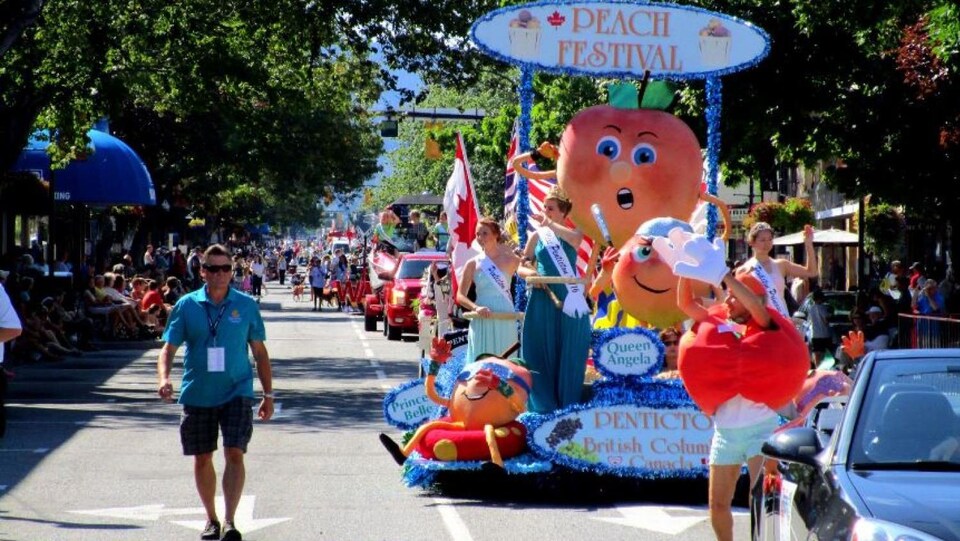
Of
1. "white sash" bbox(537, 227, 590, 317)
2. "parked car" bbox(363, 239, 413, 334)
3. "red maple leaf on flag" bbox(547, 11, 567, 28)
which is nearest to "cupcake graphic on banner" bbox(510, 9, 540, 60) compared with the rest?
"red maple leaf on flag" bbox(547, 11, 567, 28)

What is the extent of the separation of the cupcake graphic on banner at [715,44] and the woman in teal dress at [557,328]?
77.8 inches

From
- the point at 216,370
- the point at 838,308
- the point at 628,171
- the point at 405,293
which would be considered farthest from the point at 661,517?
the point at 405,293

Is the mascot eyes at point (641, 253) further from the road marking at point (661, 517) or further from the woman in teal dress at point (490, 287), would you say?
the road marking at point (661, 517)

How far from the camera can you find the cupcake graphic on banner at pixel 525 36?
41.5ft

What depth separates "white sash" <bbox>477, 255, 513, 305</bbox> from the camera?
13.0 m

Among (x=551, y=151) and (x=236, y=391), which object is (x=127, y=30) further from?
(x=236, y=391)

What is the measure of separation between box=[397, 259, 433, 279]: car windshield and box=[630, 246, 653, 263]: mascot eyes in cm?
2252

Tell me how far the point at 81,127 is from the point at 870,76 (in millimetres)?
11857

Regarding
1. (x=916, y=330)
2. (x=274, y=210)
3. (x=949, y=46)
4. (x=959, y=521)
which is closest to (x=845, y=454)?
(x=959, y=521)

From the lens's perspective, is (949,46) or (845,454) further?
(949,46)

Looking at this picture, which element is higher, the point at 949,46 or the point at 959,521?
the point at 949,46

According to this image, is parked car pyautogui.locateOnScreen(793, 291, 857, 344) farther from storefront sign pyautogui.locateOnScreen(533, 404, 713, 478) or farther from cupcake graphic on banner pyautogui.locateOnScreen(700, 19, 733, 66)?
storefront sign pyautogui.locateOnScreen(533, 404, 713, 478)

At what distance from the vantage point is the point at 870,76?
80.0 ft

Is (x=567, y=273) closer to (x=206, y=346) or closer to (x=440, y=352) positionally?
(x=440, y=352)
